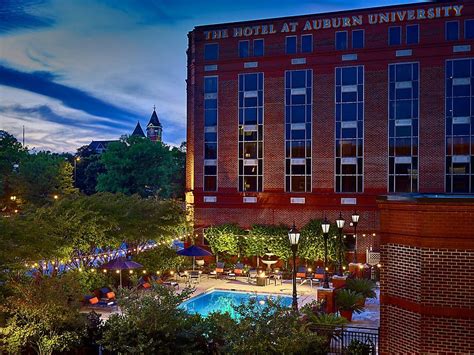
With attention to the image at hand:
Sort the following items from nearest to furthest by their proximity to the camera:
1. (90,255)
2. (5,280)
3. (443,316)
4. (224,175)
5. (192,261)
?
1. (443,316)
2. (5,280)
3. (90,255)
4. (192,261)
5. (224,175)

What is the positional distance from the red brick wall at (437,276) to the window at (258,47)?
2577cm

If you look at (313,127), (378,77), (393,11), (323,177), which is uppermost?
(393,11)

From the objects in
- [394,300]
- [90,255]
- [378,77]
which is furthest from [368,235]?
[394,300]

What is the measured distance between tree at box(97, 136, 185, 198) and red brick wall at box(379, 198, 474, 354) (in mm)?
57585

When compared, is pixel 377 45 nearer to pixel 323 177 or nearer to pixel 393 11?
pixel 393 11

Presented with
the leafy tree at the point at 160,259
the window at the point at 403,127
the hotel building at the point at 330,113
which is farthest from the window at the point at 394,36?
the leafy tree at the point at 160,259

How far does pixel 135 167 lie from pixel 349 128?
43201 mm

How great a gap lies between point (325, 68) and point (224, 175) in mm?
10726

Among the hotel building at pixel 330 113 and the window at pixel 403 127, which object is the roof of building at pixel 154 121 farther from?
the window at pixel 403 127

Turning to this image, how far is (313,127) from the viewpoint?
33.7m

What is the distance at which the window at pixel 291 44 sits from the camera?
34.0 m

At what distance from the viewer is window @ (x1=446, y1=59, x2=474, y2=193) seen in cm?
3098

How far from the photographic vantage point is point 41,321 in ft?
44.6

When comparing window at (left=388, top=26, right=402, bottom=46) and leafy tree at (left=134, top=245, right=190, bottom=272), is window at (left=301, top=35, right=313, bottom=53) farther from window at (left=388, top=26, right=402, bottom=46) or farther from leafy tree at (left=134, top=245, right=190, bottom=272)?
leafy tree at (left=134, top=245, right=190, bottom=272)
